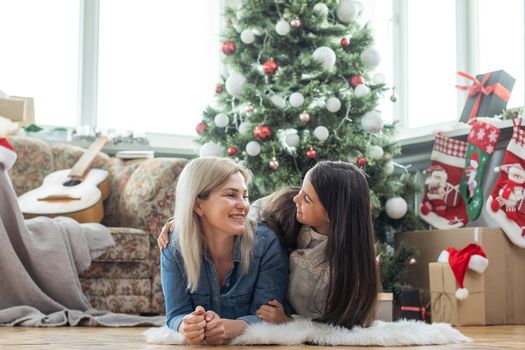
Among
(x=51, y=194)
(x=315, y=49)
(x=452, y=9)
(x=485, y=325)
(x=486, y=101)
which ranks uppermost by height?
(x=452, y=9)

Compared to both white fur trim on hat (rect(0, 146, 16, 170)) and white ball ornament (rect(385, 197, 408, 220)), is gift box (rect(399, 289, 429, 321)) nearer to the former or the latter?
white ball ornament (rect(385, 197, 408, 220))

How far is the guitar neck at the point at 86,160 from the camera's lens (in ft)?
12.3

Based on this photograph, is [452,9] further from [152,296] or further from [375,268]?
[375,268]

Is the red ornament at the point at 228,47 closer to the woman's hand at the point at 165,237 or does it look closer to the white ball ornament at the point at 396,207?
the white ball ornament at the point at 396,207

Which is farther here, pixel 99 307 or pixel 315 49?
pixel 315 49

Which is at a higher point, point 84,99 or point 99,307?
point 84,99

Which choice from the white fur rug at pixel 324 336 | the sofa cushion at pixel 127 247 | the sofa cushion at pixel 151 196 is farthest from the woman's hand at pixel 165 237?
the sofa cushion at pixel 151 196

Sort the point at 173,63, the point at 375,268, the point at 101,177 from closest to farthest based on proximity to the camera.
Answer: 1. the point at 375,268
2. the point at 101,177
3. the point at 173,63

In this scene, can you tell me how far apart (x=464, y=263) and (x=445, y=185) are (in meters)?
0.73

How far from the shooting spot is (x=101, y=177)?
380 cm

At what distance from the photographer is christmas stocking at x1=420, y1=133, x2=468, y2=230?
12.4 feet

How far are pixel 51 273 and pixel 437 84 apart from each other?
2.53m

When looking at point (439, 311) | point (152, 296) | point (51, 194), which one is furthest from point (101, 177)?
point (439, 311)

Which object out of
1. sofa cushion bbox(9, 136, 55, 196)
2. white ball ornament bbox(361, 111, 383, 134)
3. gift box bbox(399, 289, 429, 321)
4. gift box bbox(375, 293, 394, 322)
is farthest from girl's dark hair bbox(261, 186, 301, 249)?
sofa cushion bbox(9, 136, 55, 196)
